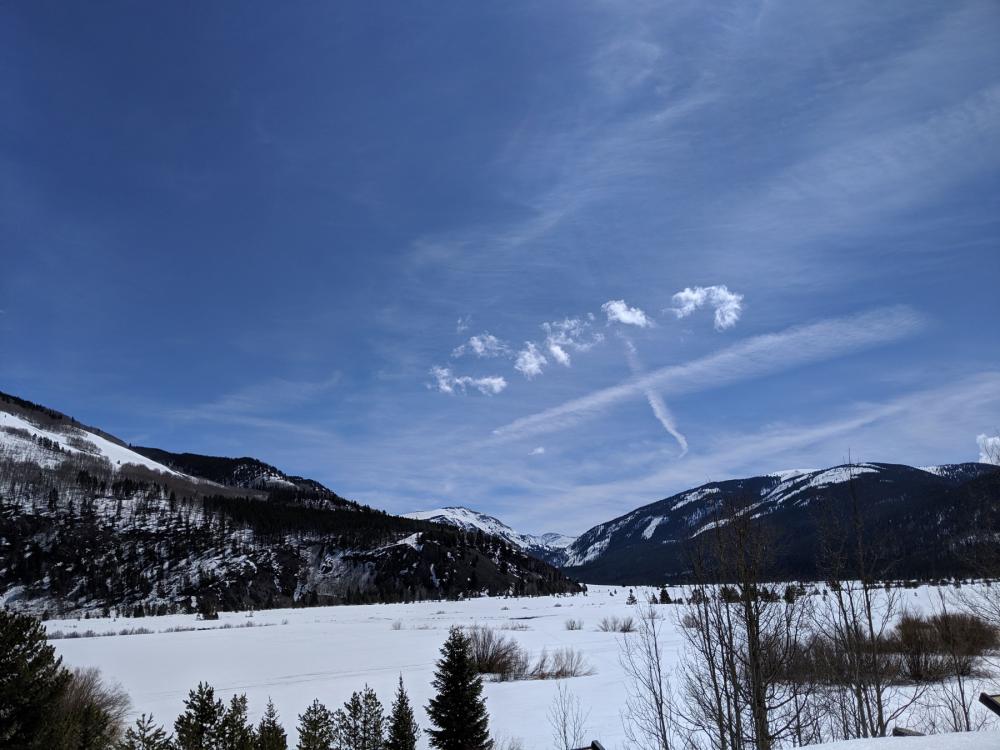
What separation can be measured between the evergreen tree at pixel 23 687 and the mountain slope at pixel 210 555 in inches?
3463

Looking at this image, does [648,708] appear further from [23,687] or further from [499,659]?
[23,687]

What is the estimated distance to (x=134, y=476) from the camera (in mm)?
197125

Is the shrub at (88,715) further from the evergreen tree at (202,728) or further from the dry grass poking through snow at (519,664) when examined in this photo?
the dry grass poking through snow at (519,664)

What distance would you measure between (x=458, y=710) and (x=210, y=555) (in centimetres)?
13135

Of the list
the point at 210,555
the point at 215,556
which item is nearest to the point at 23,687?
the point at 215,556

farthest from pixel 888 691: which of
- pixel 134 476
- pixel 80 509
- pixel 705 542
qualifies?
pixel 134 476

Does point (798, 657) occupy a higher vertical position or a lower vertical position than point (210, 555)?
higher

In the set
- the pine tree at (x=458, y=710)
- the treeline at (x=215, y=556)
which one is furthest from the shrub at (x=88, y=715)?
the treeline at (x=215, y=556)

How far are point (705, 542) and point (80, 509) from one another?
171m

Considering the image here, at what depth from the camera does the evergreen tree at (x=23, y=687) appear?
38.7 feet

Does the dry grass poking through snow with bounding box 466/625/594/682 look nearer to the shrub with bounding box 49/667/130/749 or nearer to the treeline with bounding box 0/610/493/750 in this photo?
the treeline with bounding box 0/610/493/750

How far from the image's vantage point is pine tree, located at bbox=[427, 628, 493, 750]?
1627 cm

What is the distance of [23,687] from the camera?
12109mm

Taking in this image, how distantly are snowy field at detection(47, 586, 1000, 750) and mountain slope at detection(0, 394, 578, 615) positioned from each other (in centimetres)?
5418
